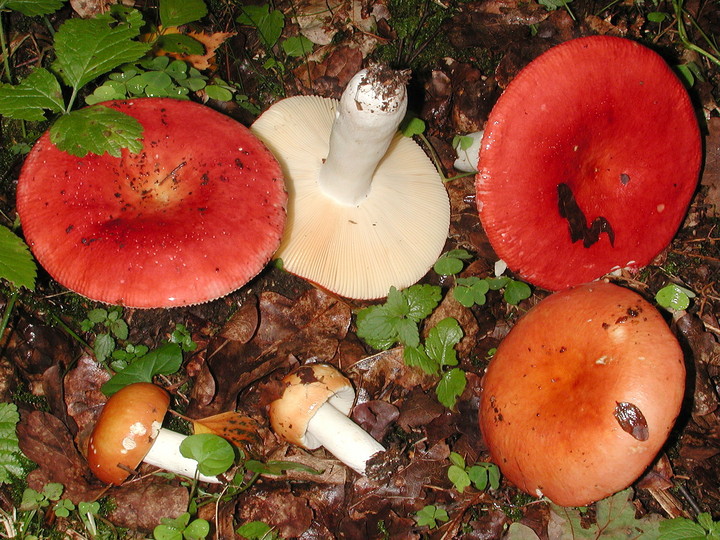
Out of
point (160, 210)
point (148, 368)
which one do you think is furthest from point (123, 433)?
→ point (160, 210)

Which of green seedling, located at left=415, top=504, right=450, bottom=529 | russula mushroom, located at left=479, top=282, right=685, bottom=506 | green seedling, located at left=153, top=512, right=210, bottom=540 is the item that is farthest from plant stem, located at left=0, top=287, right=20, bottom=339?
russula mushroom, located at left=479, top=282, right=685, bottom=506

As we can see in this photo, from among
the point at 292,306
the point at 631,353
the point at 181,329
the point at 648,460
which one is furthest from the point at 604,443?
the point at 181,329

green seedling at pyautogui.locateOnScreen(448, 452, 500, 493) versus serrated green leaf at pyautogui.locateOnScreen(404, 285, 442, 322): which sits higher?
serrated green leaf at pyautogui.locateOnScreen(404, 285, 442, 322)

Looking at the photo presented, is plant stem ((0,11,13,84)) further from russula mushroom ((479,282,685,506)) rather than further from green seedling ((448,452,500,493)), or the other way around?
green seedling ((448,452,500,493))

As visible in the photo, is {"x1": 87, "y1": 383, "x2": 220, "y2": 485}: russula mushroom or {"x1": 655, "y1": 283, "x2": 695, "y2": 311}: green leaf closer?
{"x1": 87, "y1": 383, "x2": 220, "y2": 485}: russula mushroom

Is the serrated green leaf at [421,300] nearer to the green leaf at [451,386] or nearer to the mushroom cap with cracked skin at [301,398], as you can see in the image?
the green leaf at [451,386]

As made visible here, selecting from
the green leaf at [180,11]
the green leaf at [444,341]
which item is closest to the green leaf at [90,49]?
the green leaf at [180,11]

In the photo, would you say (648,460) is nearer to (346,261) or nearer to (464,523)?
(464,523)
